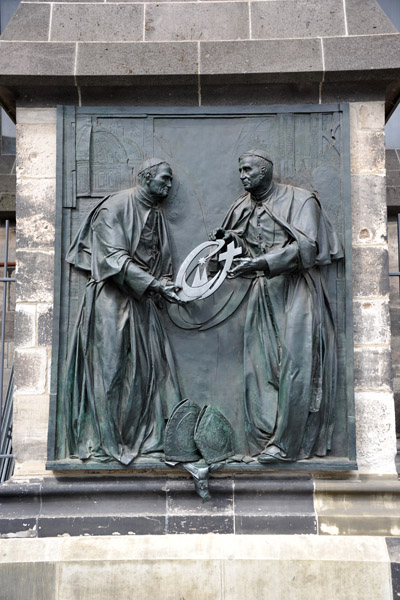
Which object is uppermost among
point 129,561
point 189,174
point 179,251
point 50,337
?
point 189,174

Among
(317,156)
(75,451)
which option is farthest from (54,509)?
(317,156)

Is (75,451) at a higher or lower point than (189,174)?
lower

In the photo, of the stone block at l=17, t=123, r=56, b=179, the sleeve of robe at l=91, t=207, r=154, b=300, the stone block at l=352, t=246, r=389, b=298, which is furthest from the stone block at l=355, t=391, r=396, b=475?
the stone block at l=17, t=123, r=56, b=179

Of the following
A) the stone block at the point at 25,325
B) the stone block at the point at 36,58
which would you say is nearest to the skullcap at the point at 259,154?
the stone block at the point at 36,58

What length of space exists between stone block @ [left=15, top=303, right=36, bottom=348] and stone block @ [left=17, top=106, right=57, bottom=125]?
4.88ft

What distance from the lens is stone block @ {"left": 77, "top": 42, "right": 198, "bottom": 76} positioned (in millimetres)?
6238

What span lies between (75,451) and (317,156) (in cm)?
294

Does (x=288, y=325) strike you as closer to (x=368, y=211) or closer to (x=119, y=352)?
(x=368, y=211)

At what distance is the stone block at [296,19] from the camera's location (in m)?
6.38

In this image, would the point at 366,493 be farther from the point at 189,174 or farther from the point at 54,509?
the point at 189,174

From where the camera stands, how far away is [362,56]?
625 cm

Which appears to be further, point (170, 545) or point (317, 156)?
point (317, 156)

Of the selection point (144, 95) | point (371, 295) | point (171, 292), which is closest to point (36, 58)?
point (144, 95)

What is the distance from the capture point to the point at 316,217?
604 cm
